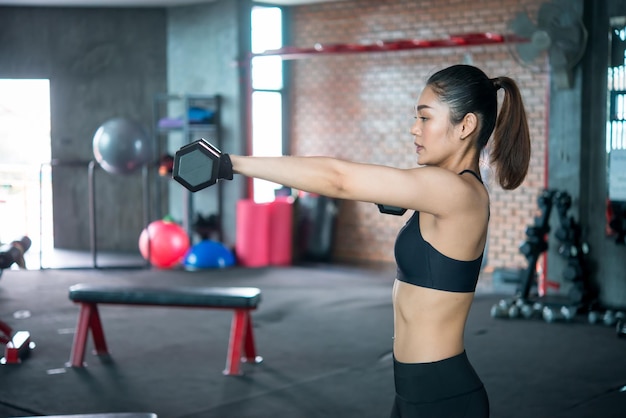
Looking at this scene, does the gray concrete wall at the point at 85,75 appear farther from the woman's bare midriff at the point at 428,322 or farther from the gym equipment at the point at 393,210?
the woman's bare midriff at the point at 428,322

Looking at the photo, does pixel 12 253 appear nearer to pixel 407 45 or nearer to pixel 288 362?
pixel 288 362

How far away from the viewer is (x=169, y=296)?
468 cm

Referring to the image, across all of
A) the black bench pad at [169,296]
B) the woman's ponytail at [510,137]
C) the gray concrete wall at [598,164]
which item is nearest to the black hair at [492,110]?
the woman's ponytail at [510,137]

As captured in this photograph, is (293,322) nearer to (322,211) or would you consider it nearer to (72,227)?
(322,211)

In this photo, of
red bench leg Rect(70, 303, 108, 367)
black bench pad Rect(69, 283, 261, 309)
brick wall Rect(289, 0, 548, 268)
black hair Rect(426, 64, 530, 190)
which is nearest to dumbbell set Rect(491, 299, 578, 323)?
brick wall Rect(289, 0, 548, 268)

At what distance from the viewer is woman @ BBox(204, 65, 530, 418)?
5.49 ft

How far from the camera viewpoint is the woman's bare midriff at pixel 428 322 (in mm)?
1743

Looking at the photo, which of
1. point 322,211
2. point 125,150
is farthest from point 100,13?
point 322,211

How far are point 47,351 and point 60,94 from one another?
524 cm

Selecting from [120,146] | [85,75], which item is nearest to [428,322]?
[120,146]

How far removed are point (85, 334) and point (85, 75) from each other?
5600 mm

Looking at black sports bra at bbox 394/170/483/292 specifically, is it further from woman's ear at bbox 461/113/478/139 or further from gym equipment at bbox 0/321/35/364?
gym equipment at bbox 0/321/35/364

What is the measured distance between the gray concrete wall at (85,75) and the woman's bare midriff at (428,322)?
327 inches

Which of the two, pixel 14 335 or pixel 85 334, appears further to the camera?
pixel 14 335
